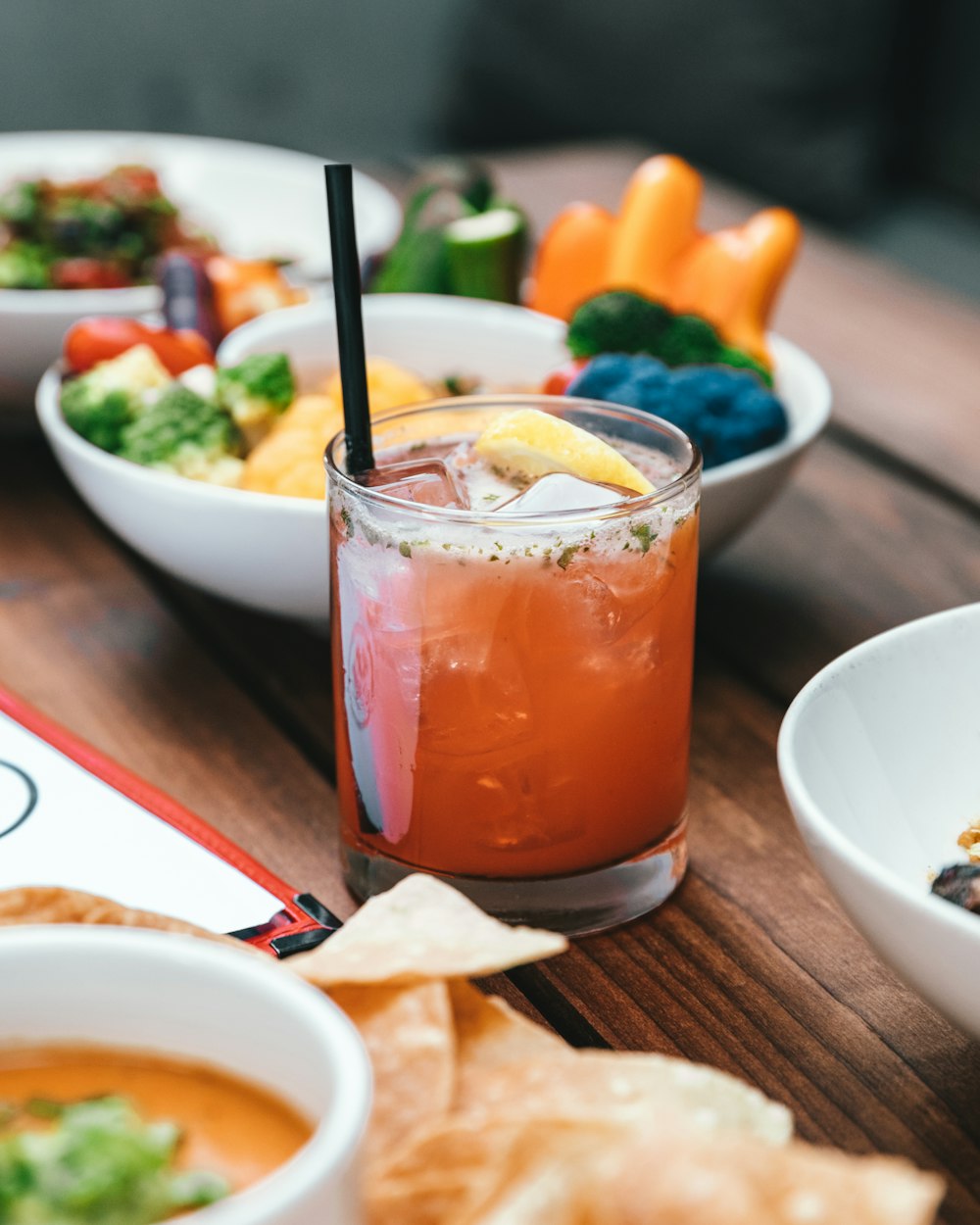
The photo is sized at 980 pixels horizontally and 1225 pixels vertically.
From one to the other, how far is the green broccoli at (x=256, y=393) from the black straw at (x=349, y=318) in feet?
1.31

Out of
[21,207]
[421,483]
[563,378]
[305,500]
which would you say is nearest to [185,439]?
[305,500]

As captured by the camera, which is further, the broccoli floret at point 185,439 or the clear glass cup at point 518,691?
the broccoli floret at point 185,439

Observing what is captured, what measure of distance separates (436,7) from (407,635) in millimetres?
3469

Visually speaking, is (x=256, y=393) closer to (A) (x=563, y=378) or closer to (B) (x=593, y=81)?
(A) (x=563, y=378)

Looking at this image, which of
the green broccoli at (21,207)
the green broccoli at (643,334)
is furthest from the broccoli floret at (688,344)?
the green broccoli at (21,207)

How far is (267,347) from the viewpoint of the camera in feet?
4.80

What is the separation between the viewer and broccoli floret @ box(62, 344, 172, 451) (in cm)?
131

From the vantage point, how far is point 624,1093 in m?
0.62

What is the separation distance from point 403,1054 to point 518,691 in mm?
252

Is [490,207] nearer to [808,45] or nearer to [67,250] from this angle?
[67,250]

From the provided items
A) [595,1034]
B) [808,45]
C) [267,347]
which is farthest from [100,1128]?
[808,45]

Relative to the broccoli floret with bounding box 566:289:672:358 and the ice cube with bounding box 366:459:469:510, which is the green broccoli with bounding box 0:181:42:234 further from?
the ice cube with bounding box 366:459:469:510

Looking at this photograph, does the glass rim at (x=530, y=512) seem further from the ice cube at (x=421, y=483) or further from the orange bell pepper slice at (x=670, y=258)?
the orange bell pepper slice at (x=670, y=258)

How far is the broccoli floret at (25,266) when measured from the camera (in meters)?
1.86
